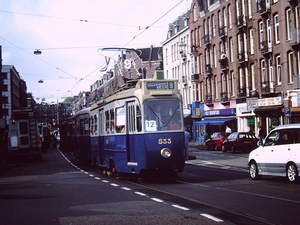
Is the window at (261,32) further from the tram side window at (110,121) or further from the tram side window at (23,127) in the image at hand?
the tram side window at (110,121)

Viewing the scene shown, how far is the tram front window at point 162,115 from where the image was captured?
52.0ft

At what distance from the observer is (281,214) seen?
911 centimetres

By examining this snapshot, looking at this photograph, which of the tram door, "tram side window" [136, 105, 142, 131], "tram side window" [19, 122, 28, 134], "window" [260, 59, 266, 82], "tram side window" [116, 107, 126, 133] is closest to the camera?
"tram side window" [136, 105, 142, 131]

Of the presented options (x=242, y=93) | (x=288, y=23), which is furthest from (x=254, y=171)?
(x=242, y=93)

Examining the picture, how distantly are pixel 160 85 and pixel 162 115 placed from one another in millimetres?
1014

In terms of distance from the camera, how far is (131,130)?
16531 millimetres

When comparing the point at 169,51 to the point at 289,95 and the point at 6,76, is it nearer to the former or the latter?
the point at 289,95

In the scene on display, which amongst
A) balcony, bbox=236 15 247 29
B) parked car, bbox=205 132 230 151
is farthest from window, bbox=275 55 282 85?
balcony, bbox=236 15 247 29

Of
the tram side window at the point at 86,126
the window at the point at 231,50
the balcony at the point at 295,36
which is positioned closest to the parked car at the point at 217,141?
the balcony at the point at 295,36

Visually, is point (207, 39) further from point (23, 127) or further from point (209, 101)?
point (23, 127)

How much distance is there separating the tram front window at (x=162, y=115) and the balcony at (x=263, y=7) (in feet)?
95.3

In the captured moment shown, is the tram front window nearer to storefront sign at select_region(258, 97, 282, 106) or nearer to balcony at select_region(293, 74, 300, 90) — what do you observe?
balcony at select_region(293, 74, 300, 90)

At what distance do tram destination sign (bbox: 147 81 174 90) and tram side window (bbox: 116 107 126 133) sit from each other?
147 cm

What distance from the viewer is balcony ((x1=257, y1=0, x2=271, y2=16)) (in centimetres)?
4281
